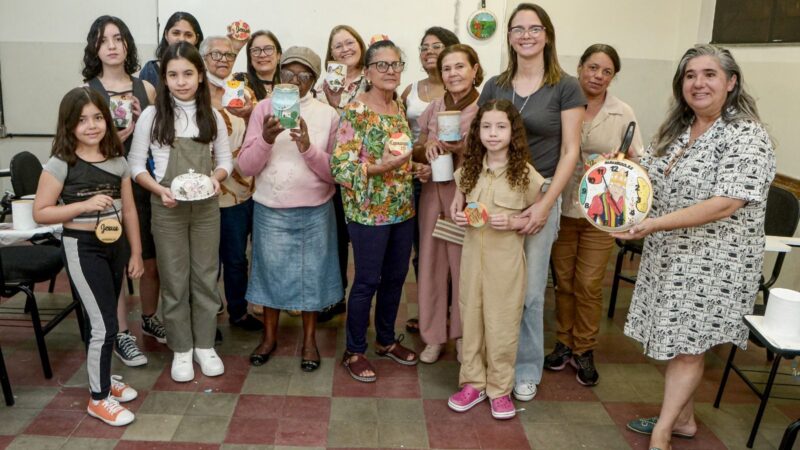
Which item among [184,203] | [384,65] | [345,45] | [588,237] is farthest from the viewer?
[345,45]

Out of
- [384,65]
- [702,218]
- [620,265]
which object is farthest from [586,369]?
[384,65]

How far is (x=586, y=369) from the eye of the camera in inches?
120

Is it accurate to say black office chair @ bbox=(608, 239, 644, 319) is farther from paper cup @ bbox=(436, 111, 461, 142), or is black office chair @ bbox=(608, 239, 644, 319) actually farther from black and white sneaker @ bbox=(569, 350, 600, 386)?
paper cup @ bbox=(436, 111, 461, 142)

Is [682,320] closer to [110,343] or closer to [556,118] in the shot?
[556,118]

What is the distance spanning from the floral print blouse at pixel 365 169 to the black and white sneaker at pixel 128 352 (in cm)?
126

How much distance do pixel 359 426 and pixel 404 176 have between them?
1105mm

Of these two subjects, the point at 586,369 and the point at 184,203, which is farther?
the point at 586,369

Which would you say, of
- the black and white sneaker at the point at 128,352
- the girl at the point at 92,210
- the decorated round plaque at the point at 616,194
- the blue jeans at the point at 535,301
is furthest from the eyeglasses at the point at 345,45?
the black and white sneaker at the point at 128,352

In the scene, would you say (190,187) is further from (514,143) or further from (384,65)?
(514,143)

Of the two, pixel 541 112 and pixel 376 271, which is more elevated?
pixel 541 112

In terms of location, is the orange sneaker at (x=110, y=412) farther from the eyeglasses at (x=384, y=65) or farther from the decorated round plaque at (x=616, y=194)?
the decorated round plaque at (x=616, y=194)

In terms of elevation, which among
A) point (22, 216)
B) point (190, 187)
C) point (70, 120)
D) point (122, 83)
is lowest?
point (22, 216)

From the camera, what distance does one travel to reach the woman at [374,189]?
270 centimetres

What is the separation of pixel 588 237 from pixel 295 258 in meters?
1.41
